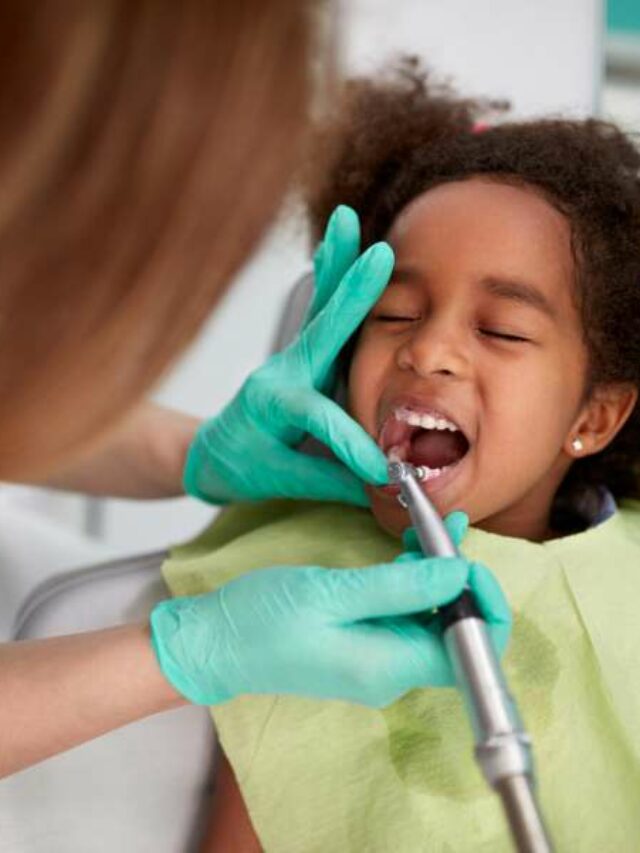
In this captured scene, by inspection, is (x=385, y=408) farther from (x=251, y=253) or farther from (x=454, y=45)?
(x=454, y=45)

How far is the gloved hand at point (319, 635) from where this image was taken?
0.95 metres

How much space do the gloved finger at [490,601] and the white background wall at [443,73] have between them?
127 cm

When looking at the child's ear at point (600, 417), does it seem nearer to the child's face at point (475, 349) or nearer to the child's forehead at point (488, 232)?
the child's face at point (475, 349)

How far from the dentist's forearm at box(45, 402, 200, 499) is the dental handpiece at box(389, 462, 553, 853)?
28.9 inches

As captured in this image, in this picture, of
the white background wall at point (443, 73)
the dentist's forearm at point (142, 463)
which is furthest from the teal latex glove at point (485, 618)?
the white background wall at point (443, 73)

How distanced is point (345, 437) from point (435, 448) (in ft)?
0.42

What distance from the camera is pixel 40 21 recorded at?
0.70m

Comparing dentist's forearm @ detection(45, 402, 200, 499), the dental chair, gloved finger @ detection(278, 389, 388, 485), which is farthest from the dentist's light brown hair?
dentist's forearm @ detection(45, 402, 200, 499)

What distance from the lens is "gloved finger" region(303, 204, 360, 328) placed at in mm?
1241

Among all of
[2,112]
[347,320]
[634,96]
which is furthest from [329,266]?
[634,96]

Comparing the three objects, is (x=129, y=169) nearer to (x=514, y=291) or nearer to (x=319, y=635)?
(x=319, y=635)

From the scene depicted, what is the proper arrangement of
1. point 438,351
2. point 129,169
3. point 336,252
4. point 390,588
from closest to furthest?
1. point 129,169
2. point 390,588
3. point 438,351
4. point 336,252

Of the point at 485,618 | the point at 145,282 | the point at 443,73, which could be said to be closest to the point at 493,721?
the point at 485,618

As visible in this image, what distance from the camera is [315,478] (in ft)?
4.28
